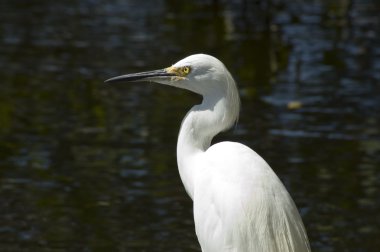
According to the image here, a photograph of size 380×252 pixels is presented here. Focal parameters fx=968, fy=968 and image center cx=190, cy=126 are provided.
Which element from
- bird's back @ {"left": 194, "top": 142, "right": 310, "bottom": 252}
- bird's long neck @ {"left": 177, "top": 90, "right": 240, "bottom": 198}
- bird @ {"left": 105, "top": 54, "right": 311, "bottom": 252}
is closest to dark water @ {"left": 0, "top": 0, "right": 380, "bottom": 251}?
bird's long neck @ {"left": 177, "top": 90, "right": 240, "bottom": 198}

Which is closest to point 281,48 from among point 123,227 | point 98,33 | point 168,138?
point 98,33

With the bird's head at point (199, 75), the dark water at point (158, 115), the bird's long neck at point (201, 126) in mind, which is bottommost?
the dark water at point (158, 115)

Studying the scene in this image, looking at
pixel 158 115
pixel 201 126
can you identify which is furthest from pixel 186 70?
pixel 158 115

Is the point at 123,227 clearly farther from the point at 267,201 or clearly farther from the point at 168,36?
the point at 168,36

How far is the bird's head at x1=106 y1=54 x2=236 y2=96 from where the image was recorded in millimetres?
4602

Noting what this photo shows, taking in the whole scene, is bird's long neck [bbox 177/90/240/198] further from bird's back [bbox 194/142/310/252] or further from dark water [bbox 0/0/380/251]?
dark water [bbox 0/0/380/251]

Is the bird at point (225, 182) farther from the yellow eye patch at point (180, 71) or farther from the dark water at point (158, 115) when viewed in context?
the dark water at point (158, 115)

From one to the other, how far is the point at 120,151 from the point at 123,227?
1.36 meters

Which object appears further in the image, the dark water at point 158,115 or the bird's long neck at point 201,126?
the dark water at point 158,115

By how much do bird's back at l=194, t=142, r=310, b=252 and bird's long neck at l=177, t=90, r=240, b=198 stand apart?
0.76ft

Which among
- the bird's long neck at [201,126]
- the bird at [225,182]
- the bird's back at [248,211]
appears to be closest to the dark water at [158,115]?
the bird's long neck at [201,126]

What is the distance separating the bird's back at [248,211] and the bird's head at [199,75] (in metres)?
0.35

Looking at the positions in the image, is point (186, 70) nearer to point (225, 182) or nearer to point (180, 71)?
point (180, 71)

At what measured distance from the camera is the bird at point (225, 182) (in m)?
4.34
